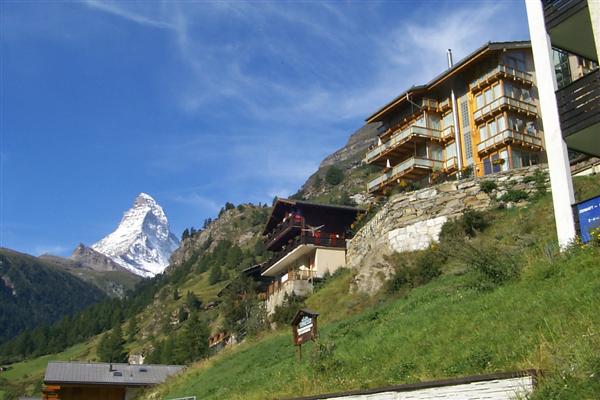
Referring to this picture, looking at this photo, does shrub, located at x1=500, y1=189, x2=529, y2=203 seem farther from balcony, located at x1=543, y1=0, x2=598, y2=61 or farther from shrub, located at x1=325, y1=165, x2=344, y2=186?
shrub, located at x1=325, y1=165, x2=344, y2=186

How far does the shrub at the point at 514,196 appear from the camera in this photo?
3316cm

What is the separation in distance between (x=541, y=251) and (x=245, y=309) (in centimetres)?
4843

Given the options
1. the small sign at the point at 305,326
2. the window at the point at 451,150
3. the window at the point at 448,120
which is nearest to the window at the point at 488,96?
the window at the point at 448,120

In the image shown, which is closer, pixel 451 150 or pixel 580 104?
pixel 580 104

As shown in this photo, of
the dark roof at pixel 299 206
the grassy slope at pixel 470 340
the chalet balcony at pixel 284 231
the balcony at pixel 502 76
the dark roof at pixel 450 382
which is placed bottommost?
the dark roof at pixel 450 382

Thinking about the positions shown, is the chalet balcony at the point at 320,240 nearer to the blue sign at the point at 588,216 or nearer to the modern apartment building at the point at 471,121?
the modern apartment building at the point at 471,121

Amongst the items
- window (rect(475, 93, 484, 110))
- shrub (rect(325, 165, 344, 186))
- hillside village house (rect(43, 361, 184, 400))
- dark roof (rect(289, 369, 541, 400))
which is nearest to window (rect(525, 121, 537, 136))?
window (rect(475, 93, 484, 110))

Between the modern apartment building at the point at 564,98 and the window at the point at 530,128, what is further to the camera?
the window at the point at 530,128

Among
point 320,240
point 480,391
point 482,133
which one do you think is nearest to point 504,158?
point 482,133

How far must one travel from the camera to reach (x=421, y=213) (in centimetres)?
3647

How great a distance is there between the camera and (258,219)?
530ft

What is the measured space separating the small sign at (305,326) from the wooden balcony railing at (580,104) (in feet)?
30.5

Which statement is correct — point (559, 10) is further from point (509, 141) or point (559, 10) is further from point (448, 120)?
point (448, 120)

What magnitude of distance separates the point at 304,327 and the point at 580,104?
34.9ft
